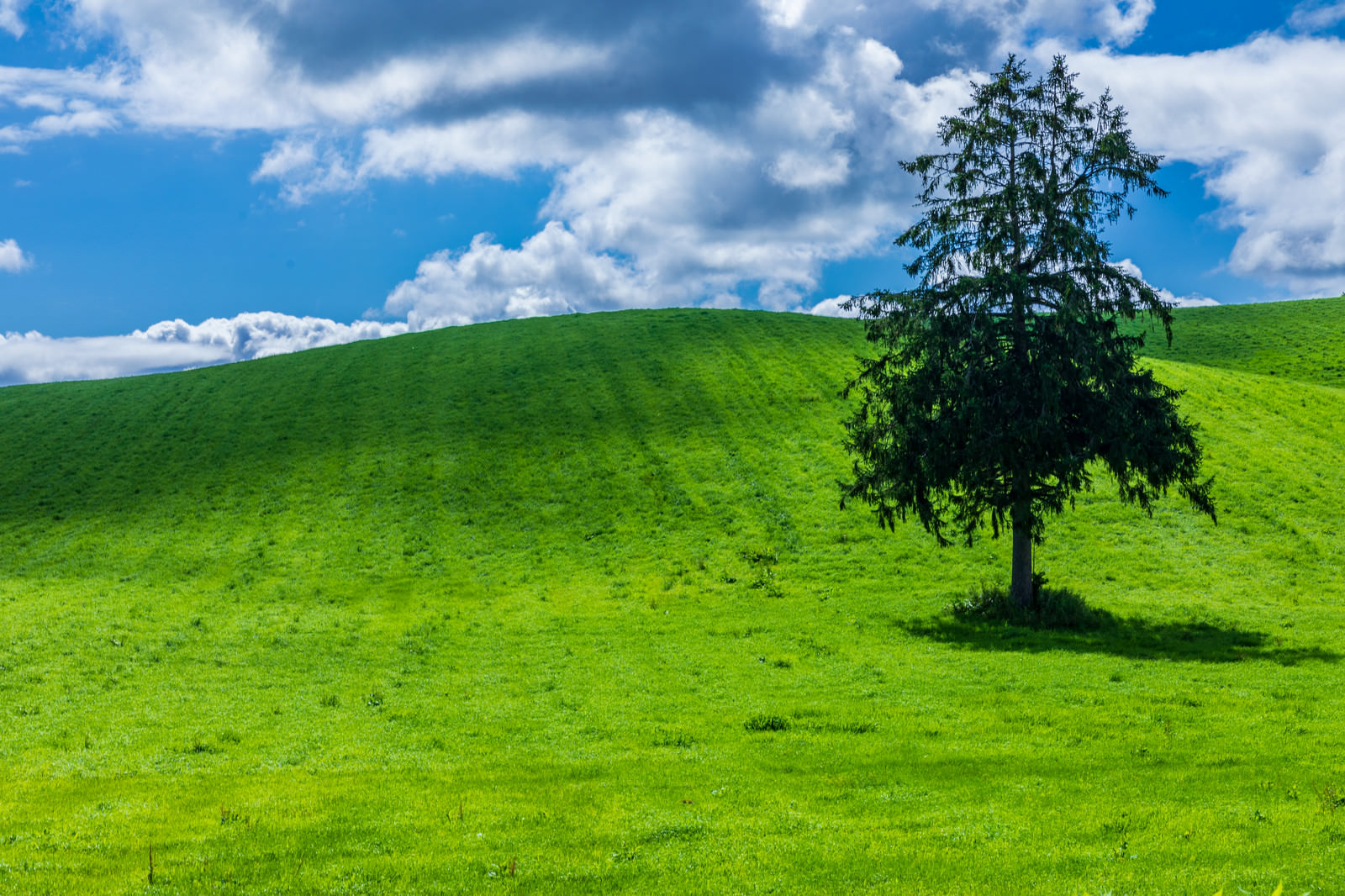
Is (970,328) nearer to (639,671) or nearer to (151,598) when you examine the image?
(639,671)

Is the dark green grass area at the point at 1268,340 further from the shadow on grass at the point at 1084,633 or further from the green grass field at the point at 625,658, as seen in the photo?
the shadow on grass at the point at 1084,633

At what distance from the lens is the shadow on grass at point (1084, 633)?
26.7 meters

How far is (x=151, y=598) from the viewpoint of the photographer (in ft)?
125

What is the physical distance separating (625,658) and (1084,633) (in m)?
16.4

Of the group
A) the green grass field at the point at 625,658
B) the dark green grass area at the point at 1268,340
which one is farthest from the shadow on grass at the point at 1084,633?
the dark green grass area at the point at 1268,340

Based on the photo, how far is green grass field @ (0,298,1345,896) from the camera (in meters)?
13.1

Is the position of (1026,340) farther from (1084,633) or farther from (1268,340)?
(1268,340)

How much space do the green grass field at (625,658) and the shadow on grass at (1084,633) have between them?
1.07 feet

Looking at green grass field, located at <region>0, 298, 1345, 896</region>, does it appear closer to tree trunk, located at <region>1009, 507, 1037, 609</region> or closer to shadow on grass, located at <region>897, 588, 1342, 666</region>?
shadow on grass, located at <region>897, 588, 1342, 666</region>

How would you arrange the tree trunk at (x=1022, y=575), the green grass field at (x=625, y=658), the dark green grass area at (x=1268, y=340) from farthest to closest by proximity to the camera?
1. the dark green grass area at (x=1268, y=340)
2. the tree trunk at (x=1022, y=575)
3. the green grass field at (x=625, y=658)

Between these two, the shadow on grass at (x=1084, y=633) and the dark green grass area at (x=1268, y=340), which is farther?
the dark green grass area at (x=1268, y=340)

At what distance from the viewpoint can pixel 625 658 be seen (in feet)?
92.3

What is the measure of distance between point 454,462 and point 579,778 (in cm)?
4138

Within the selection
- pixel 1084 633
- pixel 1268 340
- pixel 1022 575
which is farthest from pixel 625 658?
pixel 1268 340
